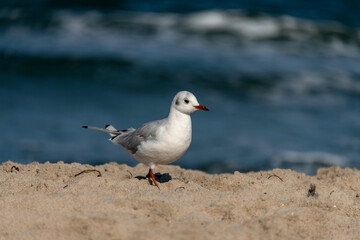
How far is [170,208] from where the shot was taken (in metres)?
3.45

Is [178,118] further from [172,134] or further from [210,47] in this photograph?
[210,47]

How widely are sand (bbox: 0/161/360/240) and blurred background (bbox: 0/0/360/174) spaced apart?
3.09 meters

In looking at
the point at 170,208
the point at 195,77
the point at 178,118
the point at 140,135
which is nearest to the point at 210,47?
the point at 195,77

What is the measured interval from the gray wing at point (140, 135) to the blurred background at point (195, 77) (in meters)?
2.71

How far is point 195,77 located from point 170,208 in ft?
26.4

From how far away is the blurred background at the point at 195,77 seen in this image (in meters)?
7.88

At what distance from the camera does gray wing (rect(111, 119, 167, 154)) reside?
4.28 meters

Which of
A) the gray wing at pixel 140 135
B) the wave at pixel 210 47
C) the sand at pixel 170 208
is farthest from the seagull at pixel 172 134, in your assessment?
the wave at pixel 210 47

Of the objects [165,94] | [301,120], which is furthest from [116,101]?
[301,120]

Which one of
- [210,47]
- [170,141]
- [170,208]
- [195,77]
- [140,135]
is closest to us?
[170,208]

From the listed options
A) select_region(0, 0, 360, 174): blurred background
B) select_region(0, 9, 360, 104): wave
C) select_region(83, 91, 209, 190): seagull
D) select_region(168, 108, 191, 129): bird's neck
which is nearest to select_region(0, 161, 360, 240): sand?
select_region(83, 91, 209, 190): seagull

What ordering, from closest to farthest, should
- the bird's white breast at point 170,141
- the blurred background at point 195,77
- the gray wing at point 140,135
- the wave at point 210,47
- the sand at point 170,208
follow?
1. the sand at point 170,208
2. the bird's white breast at point 170,141
3. the gray wing at point 140,135
4. the blurred background at point 195,77
5. the wave at point 210,47

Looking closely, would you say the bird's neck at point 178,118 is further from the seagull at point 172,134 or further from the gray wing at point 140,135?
the gray wing at point 140,135

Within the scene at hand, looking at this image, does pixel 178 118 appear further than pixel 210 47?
No
